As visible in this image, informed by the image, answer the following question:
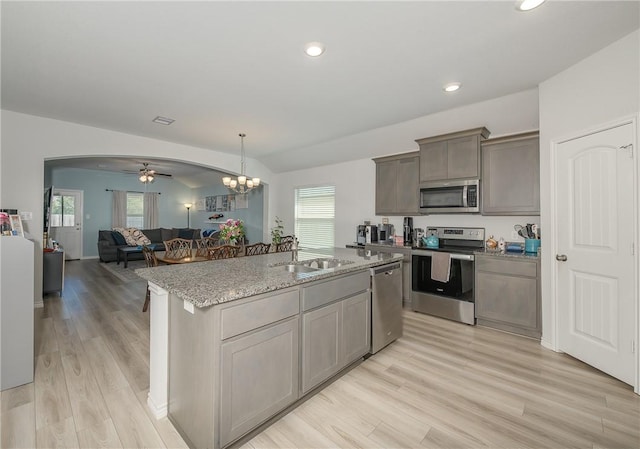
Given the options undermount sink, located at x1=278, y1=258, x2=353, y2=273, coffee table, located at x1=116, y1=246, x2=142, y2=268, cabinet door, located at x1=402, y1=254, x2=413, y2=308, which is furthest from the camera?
coffee table, located at x1=116, y1=246, x2=142, y2=268

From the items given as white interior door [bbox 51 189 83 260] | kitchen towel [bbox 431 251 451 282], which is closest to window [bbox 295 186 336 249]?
kitchen towel [bbox 431 251 451 282]

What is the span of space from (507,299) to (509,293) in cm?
8

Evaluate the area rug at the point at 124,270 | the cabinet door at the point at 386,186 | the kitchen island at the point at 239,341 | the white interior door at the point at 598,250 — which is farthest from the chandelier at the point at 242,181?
the white interior door at the point at 598,250

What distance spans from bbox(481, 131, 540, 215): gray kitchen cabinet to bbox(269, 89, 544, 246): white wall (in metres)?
0.30

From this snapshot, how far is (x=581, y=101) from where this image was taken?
2.56m

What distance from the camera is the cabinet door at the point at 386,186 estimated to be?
4715 mm

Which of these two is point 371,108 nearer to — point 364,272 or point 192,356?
point 364,272

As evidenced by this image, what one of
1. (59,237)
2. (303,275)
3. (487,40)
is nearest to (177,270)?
(303,275)

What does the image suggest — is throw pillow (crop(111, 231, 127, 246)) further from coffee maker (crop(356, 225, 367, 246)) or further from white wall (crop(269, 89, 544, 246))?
coffee maker (crop(356, 225, 367, 246))

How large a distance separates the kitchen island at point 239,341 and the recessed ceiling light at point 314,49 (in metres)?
1.77

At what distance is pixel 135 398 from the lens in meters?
2.09

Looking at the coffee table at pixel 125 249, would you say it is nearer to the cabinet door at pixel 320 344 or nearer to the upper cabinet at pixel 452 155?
the cabinet door at pixel 320 344

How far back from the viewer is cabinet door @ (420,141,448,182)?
13.1 ft

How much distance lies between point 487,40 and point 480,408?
273 cm
